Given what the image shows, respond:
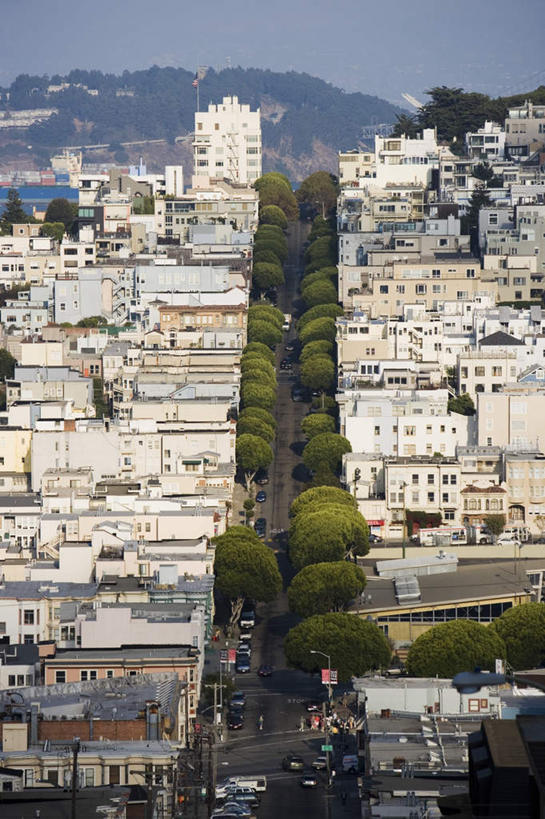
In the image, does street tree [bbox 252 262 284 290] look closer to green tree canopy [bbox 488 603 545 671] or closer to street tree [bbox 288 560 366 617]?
street tree [bbox 288 560 366 617]

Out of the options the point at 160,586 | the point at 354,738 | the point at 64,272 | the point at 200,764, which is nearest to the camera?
the point at 200,764

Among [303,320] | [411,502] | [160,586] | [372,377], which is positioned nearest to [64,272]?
[303,320]

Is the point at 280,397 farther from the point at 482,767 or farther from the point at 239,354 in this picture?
the point at 482,767

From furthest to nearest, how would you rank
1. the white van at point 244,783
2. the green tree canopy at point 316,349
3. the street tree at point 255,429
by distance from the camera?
the green tree canopy at point 316,349 < the street tree at point 255,429 < the white van at point 244,783

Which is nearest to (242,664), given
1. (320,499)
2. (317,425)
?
(320,499)

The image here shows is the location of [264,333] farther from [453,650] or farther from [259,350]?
[453,650]

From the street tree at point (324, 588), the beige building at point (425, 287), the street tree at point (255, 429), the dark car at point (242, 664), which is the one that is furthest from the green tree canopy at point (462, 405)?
the dark car at point (242, 664)

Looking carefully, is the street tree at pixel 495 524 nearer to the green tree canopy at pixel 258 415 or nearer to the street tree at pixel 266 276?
the green tree canopy at pixel 258 415
